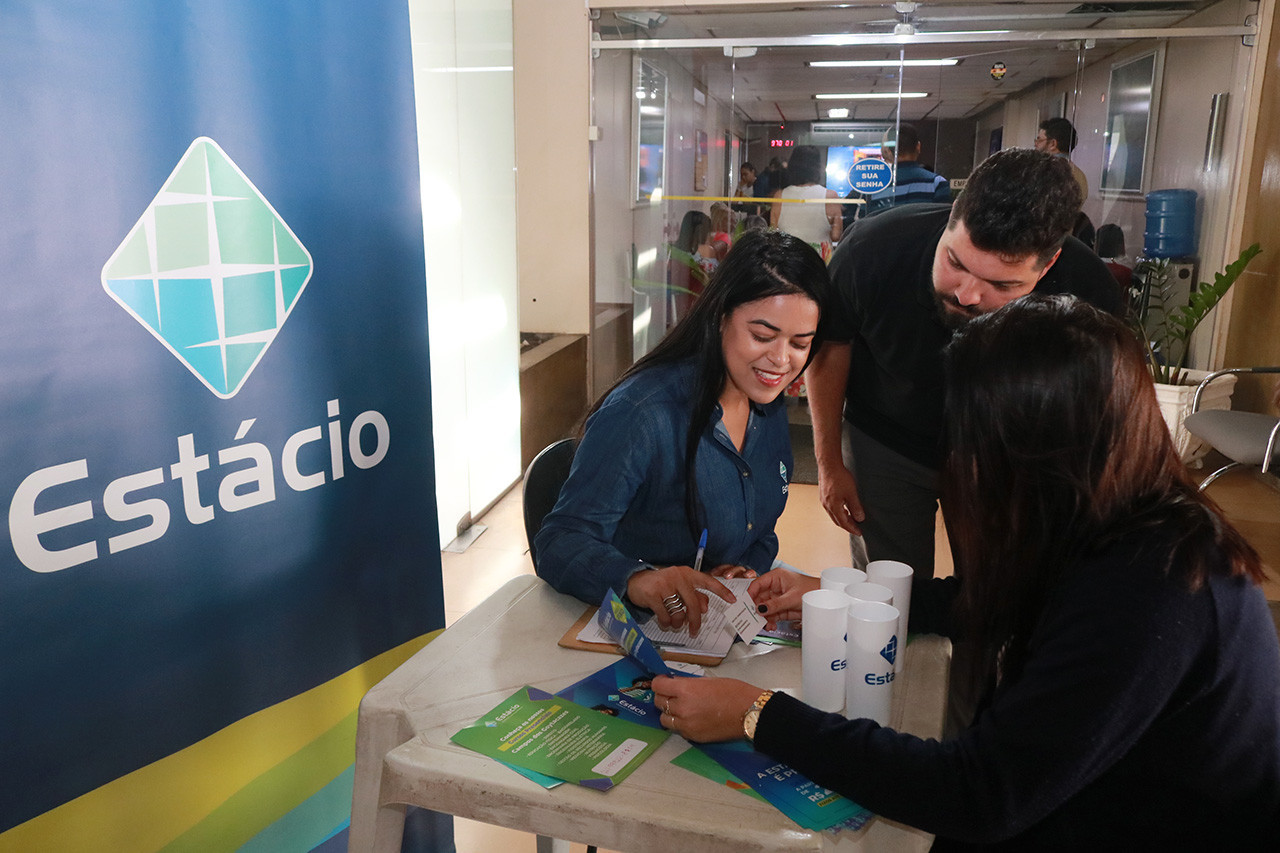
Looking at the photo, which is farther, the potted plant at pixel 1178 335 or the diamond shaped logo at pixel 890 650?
the potted plant at pixel 1178 335

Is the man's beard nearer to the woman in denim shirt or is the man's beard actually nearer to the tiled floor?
the woman in denim shirt

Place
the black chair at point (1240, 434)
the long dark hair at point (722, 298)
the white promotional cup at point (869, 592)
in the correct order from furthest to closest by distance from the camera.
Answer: the black chair at point (1240, 434) → the long dark hair at point (722, 298) → the white promotional cup at point (869, 592)

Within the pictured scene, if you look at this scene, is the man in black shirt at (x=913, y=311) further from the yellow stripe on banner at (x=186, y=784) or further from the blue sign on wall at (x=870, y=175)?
the blue sign on wall at (x=870, y=175)

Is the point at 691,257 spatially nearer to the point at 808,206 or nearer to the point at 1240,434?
the point at 808,206

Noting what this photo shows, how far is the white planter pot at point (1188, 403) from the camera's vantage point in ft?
14.7

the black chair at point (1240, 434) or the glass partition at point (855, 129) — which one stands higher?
the glass partition at point (855, 129)

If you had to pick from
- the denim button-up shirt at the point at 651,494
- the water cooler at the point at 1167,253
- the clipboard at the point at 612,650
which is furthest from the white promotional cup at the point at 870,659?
the water cooler at the point at 1167,253

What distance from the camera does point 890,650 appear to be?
3.60ft

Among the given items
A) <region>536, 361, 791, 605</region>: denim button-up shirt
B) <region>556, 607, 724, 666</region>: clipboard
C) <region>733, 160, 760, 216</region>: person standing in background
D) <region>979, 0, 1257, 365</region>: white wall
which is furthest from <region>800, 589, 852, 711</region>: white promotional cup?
<region>979, 0, 1257, 365</region>: white wall

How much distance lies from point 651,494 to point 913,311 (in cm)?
81

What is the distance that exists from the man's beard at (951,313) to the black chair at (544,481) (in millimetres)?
816

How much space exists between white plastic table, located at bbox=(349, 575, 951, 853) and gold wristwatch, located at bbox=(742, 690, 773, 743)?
7 centimetres

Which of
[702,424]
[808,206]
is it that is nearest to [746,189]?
[808,206]

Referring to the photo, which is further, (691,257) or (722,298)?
(691,257)
